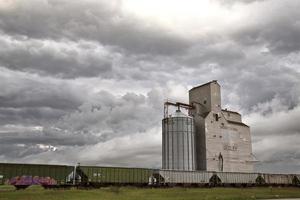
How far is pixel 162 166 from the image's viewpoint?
88125 millimetres

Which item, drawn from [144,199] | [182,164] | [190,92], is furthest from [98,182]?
[190,92]

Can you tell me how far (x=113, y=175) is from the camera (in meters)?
49.1

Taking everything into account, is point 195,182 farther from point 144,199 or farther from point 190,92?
point 190,92

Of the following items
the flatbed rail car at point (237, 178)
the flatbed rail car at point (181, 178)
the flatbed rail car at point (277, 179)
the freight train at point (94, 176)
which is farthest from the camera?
the flatbed rail car at point (277, 179)

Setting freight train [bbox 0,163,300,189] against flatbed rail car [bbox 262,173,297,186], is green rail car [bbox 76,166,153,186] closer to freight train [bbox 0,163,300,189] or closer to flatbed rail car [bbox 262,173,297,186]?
freight train [bbox 0,163,300,189]

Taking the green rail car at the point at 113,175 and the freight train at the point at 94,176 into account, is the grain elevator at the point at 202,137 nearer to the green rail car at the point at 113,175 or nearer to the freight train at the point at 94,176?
the freight train at the point at 94,176

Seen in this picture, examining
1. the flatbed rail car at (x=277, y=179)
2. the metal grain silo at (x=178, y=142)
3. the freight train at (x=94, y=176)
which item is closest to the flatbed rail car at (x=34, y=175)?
the freight train at (x=94, y=176)

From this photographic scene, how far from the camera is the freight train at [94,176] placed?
4081 centimetres

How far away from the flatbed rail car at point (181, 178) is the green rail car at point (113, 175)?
6.97 ft

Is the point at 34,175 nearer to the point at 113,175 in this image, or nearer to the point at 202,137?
the point at 113,175

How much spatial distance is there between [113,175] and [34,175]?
38.6 feet

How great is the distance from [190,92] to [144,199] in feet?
213

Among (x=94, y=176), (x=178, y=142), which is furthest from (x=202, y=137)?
(x=94, y=176)

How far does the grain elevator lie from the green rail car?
31752 mm
